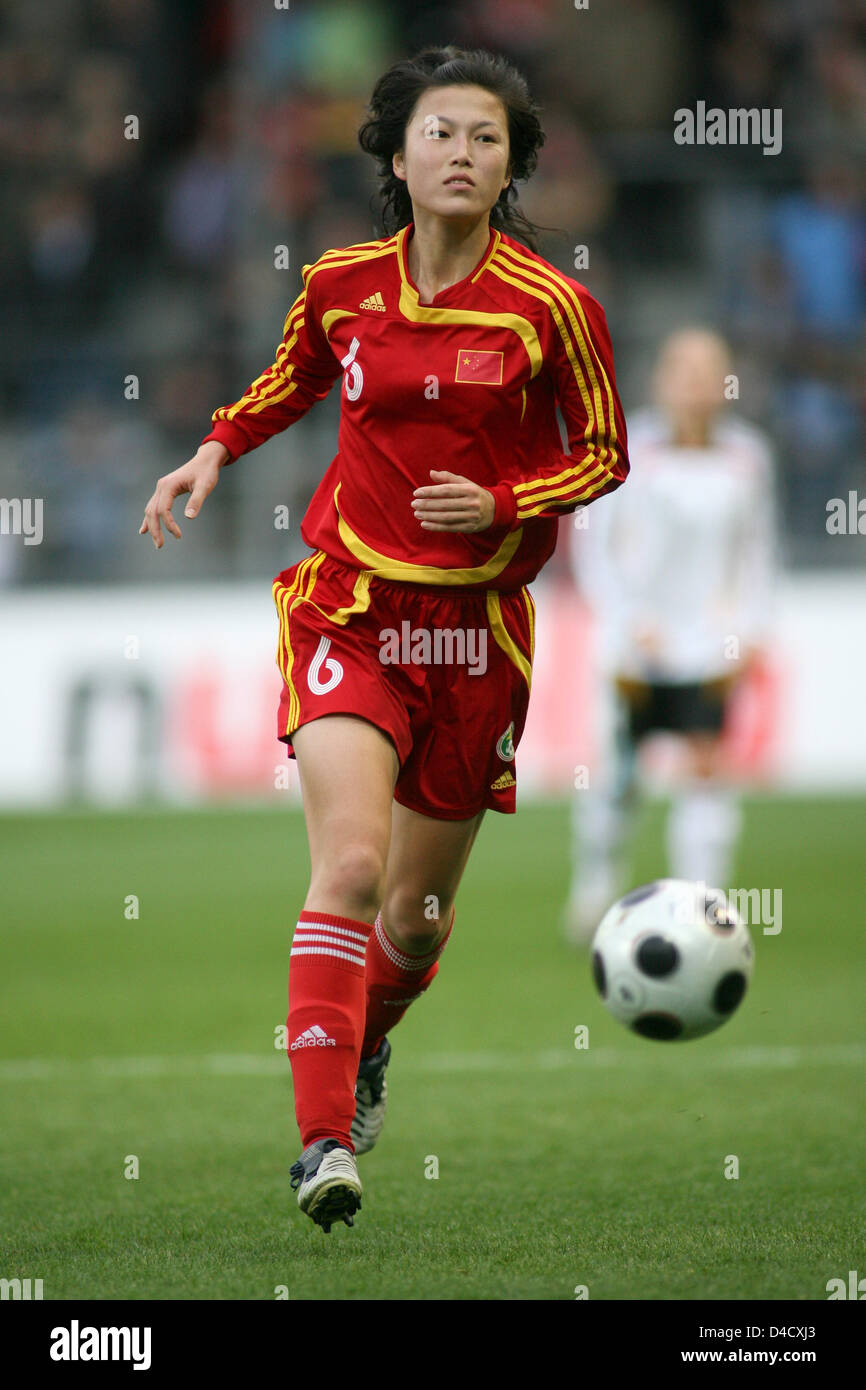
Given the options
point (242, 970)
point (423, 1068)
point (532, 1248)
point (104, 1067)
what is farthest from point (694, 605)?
point (532, 1248)

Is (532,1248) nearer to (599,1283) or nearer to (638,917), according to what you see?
(599,1283)

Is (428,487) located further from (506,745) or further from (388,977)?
(388,977)

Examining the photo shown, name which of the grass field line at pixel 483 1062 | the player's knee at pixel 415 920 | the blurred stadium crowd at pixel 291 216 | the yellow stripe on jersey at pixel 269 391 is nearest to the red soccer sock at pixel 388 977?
the player's knee at pixel 415 920

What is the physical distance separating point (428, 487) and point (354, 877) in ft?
2.55

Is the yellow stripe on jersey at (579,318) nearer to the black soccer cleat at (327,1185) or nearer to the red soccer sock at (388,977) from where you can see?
the red soccer sock at (388,977)

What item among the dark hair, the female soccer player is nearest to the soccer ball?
the female soccer player

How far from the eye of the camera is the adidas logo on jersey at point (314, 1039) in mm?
3736

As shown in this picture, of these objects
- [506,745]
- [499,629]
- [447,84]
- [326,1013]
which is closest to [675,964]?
[506,745]

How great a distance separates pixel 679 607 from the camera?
8211mm

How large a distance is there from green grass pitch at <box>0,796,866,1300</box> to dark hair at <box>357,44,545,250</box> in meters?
2.19

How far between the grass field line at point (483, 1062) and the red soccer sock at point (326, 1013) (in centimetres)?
217

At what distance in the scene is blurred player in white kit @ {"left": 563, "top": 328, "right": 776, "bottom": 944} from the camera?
8.02 metres

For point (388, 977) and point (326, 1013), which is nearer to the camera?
point (326, 1013)

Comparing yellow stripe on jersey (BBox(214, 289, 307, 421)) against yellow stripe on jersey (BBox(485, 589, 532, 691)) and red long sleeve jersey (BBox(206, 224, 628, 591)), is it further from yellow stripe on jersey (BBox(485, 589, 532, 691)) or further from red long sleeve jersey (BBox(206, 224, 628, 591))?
yellow stripe on jersey (BBox(485, 589, 532, 691))
